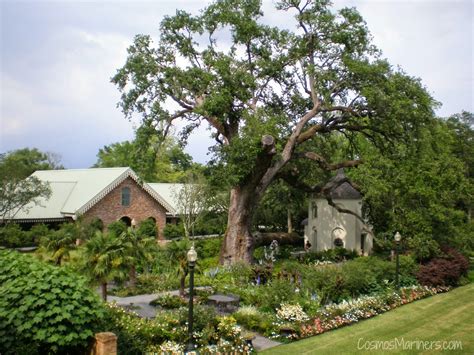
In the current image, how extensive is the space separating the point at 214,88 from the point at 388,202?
471 inches

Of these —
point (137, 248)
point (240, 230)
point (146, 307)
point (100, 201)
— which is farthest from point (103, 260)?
point (100, 201)

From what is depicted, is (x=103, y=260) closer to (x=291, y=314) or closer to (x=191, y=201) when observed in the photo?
(x=291, y=314)

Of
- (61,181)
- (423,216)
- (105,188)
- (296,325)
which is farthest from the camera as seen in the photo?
(61,181)

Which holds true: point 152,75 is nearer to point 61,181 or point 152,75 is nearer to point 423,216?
point 423,216

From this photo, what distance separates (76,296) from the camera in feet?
29.2

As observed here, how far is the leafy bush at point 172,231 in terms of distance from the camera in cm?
4094

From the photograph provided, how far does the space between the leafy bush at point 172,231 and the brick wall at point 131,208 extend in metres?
0.50

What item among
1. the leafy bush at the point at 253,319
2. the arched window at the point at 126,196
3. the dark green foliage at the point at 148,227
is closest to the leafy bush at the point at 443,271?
the leafy bush at the point at 253,319

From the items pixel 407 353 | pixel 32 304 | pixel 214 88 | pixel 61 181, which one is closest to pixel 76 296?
pixel 32 304

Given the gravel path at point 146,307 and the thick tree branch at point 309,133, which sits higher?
the thick tree branch at point 309,133

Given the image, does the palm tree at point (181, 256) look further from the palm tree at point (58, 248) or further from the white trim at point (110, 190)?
the white trim at point (110, 190)

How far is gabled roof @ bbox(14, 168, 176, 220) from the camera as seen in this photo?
116 ft

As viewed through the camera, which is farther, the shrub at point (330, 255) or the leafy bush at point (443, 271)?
the shrub at point (330, 255)

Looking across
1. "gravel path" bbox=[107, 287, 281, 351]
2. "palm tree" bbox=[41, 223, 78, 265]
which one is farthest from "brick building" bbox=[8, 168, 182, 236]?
"gravel path" bbox=[107, 287, 281, 351]
